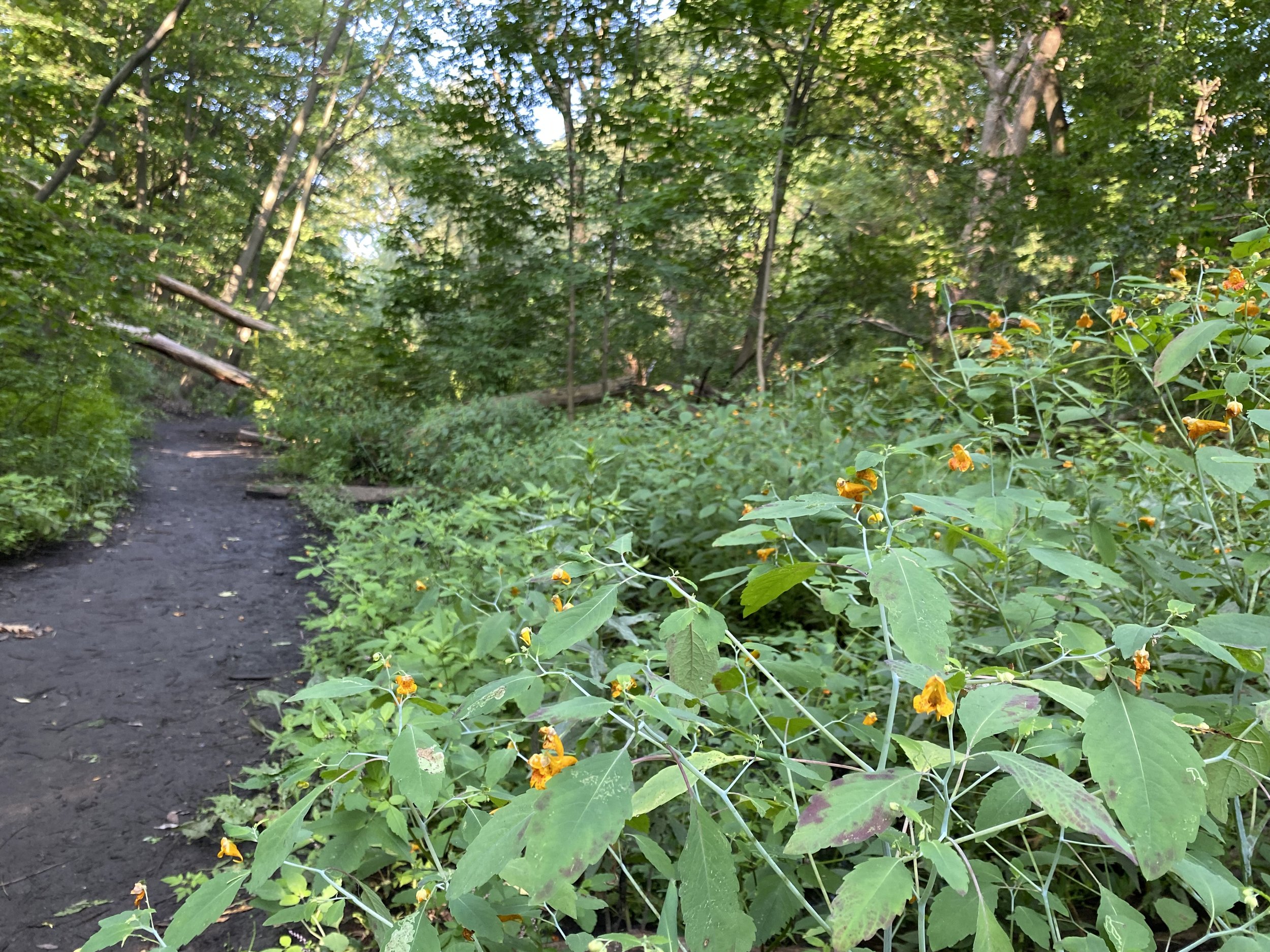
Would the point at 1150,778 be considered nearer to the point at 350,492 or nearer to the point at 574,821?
the point at 574,821

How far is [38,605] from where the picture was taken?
4.26 m

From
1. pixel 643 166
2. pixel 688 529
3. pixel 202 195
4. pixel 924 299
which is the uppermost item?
pixel 202 195

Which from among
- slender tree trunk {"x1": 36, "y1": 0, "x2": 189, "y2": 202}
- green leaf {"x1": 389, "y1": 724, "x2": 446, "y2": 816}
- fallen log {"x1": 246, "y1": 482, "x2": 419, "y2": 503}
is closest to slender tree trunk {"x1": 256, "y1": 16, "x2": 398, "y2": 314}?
slender tree trunk {"x1": 36, "y1": 0, "x2": 189, "y2": 202}

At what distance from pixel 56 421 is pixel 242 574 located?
9.04ft

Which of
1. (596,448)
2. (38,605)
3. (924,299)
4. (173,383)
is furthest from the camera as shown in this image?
A: (173,383)

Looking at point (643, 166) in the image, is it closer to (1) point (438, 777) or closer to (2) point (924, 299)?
(2) point (924, 299)

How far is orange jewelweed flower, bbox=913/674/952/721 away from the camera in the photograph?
82 centimetres

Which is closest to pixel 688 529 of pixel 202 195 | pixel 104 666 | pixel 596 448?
pixel 596 448

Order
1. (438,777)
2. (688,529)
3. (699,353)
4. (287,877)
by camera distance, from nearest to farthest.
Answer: (438,777), (287,877), (688,529), (699,353)

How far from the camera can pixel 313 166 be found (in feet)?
56.3

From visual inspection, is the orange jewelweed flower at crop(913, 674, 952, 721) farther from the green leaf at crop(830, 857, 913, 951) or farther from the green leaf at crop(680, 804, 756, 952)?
the green leaf at crop(680, 804, 756, 952)

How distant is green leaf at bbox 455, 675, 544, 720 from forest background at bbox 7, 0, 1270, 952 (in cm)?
2

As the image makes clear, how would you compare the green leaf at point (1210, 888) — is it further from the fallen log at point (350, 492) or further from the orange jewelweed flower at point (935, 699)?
the fallen log at point (350, 492)

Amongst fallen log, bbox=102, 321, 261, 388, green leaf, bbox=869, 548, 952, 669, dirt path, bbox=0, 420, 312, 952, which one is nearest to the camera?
green leaf, bbox=869, 548, 952, 669
